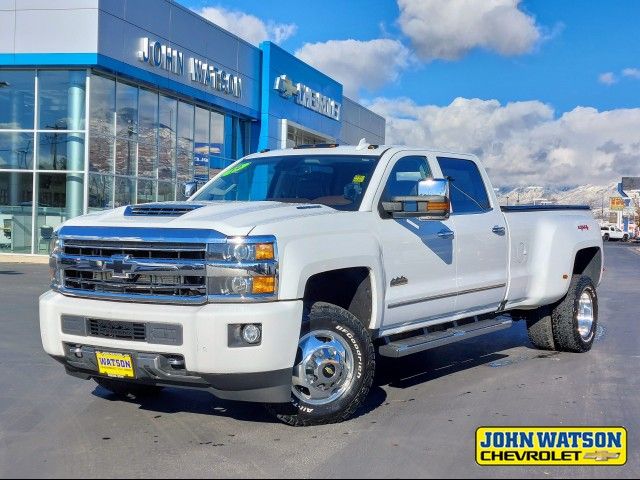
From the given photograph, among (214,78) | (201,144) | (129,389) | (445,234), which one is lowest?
(129,389)

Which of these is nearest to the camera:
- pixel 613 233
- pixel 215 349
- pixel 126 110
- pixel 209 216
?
pixel 215 349

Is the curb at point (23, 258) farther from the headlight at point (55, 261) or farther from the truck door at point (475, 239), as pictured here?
the headlight at point (55, 261)

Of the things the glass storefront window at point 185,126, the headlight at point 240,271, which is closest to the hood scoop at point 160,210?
the headlight at point 240,271

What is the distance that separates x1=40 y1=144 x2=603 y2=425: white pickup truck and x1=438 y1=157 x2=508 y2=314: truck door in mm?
22

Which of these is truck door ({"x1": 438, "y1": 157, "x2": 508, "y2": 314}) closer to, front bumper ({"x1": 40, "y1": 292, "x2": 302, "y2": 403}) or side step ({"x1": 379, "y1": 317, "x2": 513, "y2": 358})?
side step ({"x1": 379, "y1": 317, "x2": 513, "y2": 358})

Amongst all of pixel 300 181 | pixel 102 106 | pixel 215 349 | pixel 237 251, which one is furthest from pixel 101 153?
pixel 215 349

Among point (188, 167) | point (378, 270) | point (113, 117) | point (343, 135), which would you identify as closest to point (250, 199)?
point (378, 270)

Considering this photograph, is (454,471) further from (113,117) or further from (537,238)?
(113,117)

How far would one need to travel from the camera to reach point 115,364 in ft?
17.3

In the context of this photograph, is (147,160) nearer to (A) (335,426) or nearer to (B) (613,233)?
(A) (335,426)

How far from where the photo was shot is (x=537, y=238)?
8.22 metres

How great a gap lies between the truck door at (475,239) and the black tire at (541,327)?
1.38 meters

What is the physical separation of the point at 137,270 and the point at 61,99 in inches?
732

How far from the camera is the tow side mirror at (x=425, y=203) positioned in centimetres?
608
